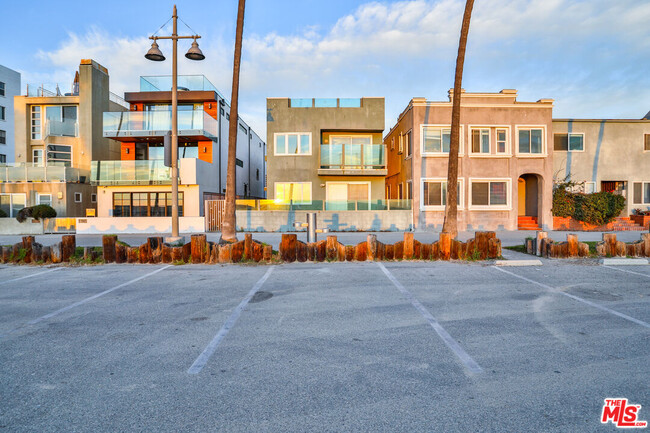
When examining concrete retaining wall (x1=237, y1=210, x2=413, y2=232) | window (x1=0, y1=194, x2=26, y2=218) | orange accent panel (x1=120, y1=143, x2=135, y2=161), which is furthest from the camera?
orange accent panel (x1=120, y1=143, x2=135, y2=161)

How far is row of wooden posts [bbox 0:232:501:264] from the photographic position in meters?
10.4

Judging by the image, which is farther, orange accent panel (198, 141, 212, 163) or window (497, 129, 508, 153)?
orange accent panel (198, 141, 212, 163)

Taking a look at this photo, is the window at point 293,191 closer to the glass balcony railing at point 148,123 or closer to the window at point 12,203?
the glass balcony railing at point 148,123

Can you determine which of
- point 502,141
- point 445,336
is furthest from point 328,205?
point 445,336

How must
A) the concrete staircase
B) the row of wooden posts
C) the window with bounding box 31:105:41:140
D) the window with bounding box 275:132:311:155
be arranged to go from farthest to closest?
the window with bounding box 31:105:41:140 → the window with bounding box 275:132:311:155 → the concrete staircase → the row of wooden posts

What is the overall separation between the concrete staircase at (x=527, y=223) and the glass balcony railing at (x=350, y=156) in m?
A: 9.29

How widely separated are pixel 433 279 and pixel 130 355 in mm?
6258

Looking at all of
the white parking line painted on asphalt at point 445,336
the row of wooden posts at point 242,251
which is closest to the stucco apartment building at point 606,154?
the row of wooden posts at point 242,251

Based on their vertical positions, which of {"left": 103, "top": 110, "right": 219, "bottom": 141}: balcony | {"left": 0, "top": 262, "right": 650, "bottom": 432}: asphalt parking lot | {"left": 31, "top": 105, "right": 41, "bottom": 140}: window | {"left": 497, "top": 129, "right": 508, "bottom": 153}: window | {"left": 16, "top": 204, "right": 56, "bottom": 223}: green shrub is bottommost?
{"left": 0, "top": 262, "right": 650, "bottom": 432}: asphalt parking lot

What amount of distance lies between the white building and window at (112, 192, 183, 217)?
26596 millimetres

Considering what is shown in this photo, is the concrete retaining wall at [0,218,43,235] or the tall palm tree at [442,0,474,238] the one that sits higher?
the tall palm tree at [442,0,474,238]

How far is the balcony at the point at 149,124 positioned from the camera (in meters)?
22.2

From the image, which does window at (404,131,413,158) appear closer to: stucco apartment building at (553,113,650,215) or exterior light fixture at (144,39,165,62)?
stucco apartment building at (553,113,650,215)

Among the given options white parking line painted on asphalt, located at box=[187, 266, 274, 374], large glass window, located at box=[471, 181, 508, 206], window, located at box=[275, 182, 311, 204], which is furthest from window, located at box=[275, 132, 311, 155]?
white parking line painted on asphalt, located at box=[187, 266, 274, 374]
